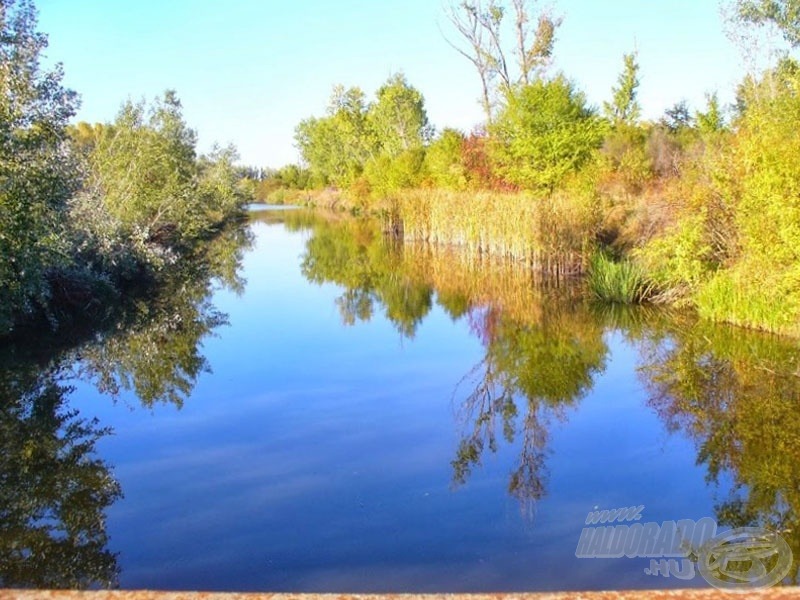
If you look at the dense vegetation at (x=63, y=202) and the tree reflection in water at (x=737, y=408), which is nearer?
the tree reflection in water at (x=737, y=408)

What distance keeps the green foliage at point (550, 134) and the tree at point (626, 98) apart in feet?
44.4

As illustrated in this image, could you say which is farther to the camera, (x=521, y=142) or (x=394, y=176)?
(x=394, y=176)

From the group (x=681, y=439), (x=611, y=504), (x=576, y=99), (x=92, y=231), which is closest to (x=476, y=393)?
(x=681, y=439)

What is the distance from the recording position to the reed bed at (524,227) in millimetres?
15898

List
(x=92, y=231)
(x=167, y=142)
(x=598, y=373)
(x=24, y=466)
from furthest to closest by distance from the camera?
(x=167, y=142) → (x=92, y=231) → (x=598, y=373) → (x=24, y=466)

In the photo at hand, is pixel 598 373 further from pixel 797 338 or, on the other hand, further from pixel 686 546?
pixel 686 546

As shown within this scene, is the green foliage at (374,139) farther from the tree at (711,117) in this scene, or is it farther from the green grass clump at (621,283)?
the green grass clump at (621,283)

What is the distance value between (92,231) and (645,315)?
439 inches

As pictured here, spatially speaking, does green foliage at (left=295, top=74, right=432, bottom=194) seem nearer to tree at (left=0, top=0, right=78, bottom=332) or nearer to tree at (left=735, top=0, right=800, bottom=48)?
tree at (left=735, top=0, right=800, bottom=48)

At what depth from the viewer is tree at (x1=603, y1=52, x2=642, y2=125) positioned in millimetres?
36125

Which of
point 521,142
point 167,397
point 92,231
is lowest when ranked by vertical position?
point 167,397

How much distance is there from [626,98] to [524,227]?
72.7 feet

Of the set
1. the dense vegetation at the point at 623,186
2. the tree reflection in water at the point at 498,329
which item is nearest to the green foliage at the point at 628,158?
the dense vegetation at the point at 623,186

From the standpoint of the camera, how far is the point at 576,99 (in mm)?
23500
